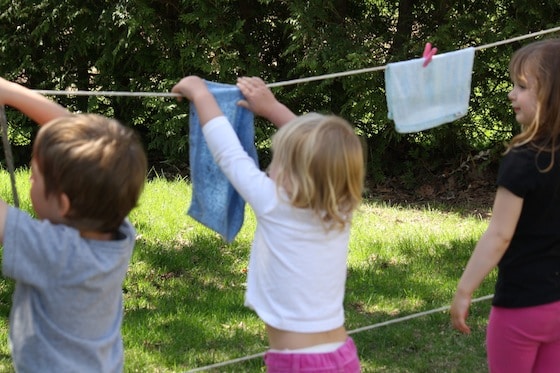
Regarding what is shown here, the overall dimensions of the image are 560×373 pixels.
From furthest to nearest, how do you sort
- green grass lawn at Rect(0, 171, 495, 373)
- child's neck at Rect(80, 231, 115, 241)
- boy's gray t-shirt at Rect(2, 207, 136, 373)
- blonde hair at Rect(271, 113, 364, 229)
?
green grass lawn at Rect(0, 171, 495, 373), blonde hair at Rect(271, 113, 364, 229), child's neck at Rect(80, 231, 115, 241), boy's gray t-shirt at Rect(2, 207, 136, 373)

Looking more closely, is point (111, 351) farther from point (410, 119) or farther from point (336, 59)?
point (336, 59)

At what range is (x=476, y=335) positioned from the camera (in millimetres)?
4133

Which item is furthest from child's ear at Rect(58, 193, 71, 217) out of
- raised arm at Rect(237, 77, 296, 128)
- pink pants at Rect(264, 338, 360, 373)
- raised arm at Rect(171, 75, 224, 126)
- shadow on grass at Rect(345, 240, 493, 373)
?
shadow on grass at Rect(345, 240, 493, 373)

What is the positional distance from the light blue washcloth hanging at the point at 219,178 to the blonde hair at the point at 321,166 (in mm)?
432

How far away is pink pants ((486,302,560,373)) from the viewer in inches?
95.7

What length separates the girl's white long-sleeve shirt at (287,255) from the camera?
7.12 feet

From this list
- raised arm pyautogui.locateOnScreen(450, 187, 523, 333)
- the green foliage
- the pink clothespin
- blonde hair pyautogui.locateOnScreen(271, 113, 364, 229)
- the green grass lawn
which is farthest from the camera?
the green foliage

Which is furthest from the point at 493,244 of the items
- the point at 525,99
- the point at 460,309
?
the point at 525,99

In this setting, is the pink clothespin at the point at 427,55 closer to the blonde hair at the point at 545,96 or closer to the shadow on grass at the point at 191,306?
the blonde hair at the point at 545,96

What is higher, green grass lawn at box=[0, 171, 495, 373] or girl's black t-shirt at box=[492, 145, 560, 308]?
girl's black t-shirt at box=[492, 145, 560, 308]

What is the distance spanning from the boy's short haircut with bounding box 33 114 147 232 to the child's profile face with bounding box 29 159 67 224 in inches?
0.6

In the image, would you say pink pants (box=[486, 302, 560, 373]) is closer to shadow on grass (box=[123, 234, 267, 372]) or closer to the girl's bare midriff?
the girl's bare midriff

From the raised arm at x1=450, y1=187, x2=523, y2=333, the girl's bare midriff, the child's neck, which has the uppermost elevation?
the child's neck

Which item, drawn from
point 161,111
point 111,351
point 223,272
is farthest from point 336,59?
point 111,351
